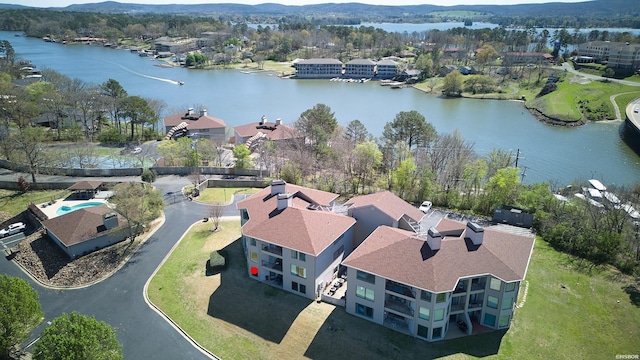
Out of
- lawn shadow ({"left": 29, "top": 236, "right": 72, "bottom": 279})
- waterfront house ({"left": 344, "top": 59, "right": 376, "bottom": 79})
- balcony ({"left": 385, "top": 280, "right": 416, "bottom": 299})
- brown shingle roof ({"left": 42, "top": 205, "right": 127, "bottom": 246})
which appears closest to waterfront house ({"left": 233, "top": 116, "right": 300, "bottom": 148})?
brown shingle roof ({"left": 42, "top": 205, "right": 127, "bottom": 246})

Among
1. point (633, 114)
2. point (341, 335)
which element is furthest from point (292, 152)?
point (633, 114)

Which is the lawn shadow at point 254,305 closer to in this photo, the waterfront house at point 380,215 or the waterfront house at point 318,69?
the waterfront house at point 380,215

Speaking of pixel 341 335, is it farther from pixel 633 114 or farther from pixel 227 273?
pixel 633 114

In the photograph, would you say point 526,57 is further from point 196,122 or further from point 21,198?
point 21,198

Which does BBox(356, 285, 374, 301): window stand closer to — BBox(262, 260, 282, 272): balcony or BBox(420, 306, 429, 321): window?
BBox(420, 306, 429, 321): window

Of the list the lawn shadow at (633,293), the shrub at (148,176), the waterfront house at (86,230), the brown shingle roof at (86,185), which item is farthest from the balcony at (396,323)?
the brown shingle roof at (86,185)

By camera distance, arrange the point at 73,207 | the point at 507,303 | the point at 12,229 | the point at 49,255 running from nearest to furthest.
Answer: the point at 507,303, the point at 49,255, the point at 12,229, the point at 73,207

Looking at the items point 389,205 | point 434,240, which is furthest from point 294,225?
point 434,240
